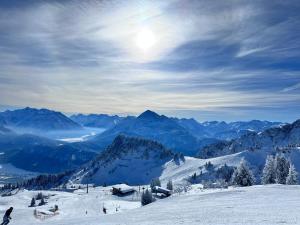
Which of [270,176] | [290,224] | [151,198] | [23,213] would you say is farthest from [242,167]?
[290,224]

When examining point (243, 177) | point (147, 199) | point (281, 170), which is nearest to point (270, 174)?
point (281, 170)

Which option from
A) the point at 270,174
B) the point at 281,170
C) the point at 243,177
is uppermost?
the point at 281,170

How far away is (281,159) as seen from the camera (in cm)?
11062

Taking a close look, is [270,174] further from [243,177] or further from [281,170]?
[243,177]

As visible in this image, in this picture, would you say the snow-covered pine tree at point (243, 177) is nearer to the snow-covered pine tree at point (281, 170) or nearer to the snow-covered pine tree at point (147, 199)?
the snow-covered pine tree at point (281, 170)

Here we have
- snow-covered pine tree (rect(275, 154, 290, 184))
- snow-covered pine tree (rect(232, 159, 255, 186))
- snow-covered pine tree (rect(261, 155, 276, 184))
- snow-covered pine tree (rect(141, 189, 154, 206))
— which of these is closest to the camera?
snow-covered pine tree (rect(232, 159, 255, 186))

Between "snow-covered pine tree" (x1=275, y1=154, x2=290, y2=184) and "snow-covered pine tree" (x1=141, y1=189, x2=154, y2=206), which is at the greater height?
"snow-covered pine tree" (x1=275, y1=154, x2=290, y2=184)

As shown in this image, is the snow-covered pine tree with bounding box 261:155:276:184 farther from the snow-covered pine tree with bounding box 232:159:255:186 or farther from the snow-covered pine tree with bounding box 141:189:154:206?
the snow-covered pine tree with bounding box 141:189:154:206

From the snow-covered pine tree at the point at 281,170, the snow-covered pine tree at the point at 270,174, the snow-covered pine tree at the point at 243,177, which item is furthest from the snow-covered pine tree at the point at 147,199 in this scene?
the snow-covered pine tree at the point at 281,170

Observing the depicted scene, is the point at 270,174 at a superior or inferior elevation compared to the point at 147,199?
superior

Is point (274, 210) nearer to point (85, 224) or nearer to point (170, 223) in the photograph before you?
point (170, 223)

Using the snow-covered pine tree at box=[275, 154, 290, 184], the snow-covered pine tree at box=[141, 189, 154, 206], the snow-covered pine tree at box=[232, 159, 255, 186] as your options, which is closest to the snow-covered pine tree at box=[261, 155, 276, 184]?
the snow-covered pine tree at box=[275, 154, 290, 184]

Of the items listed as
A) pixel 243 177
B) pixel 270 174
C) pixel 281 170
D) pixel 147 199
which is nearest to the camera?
pixel 243 177

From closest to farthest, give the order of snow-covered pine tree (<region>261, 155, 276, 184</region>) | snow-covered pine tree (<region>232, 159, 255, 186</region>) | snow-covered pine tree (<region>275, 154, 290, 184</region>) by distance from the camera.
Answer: snow-covered pine tree (<region>232, 159, 255, 186</region>) → snow-covered pine tree (<region>275, 154, 290, 184</region>) → snow-covered pine tree (<region>261, 155, 276, 184</region>)
